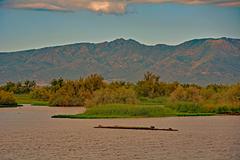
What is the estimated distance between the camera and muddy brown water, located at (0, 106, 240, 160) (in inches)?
1666

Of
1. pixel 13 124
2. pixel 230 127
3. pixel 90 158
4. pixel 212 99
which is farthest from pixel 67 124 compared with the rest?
pixel 212 99

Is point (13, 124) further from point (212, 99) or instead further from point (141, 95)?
point (141, 95)

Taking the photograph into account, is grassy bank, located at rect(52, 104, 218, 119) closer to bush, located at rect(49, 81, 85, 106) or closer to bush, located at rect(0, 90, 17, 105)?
bush, located at rect(49, 81, 85, 106)

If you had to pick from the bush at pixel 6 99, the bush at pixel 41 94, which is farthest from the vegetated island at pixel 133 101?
the bush at pixel 41 94

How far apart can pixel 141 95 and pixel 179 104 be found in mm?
58755

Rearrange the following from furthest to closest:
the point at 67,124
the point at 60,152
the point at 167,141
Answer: the point at 67,124 → the point at 167,141 → the point at 60,152

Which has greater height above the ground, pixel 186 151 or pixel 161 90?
pixel 161 90

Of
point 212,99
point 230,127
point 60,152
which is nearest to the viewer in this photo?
point 60,152

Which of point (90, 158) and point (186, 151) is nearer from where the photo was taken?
point (90, 158)

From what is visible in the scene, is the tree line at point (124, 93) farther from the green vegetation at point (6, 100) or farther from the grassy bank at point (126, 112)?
the green vegetation at point (6, 100)

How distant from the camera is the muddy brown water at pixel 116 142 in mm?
42312

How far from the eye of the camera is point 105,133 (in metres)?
60.5

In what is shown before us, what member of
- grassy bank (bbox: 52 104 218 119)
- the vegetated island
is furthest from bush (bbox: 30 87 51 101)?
grassy bank (bbox: 52 104 218 119)

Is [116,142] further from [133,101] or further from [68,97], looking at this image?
[68,97]
